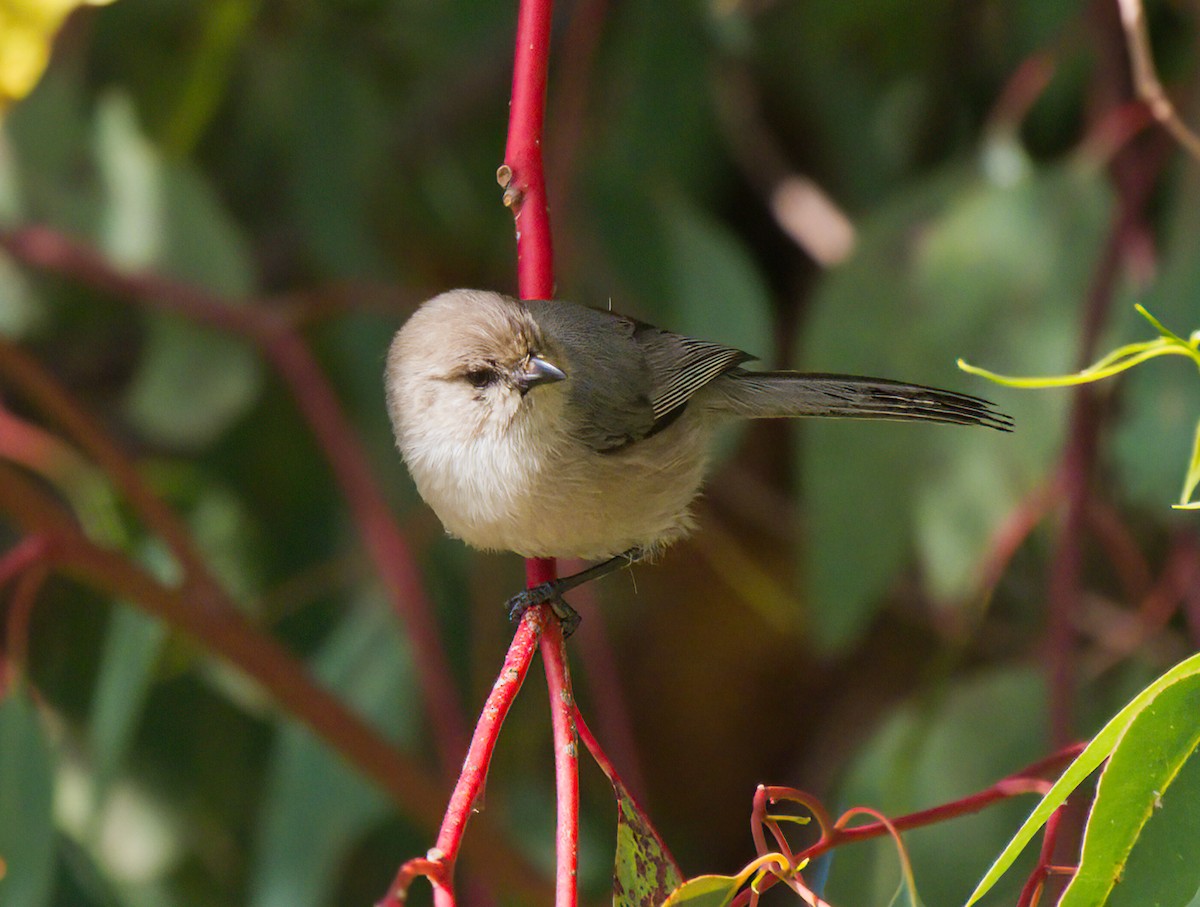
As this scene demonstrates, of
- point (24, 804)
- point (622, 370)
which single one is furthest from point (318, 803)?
point (622, 370)

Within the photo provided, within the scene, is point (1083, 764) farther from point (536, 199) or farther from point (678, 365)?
point (678, 365)

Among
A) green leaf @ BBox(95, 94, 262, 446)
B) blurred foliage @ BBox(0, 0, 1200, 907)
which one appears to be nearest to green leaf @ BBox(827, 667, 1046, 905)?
blurred foliage @ BBox(0, 0, 1200, 907)

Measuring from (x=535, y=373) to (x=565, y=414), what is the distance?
5.2 inches

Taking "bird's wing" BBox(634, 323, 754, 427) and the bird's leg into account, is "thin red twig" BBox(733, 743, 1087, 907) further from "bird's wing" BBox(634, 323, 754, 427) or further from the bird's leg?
"bird's wing" BBox(634, 323, 754, 427)

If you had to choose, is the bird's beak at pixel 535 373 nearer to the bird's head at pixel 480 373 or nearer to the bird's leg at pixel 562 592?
the bird's head at pixel 480 373

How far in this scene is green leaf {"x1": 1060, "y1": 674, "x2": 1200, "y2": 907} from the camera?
1.43 m

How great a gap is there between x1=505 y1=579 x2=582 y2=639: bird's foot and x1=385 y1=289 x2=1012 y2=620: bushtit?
16mm

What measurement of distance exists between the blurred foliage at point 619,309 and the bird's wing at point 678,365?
0.38 m

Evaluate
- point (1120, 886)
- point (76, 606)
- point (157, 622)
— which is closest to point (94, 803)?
point (157, 622)

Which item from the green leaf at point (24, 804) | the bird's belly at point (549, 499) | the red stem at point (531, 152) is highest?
the red stem at point (531, 152)

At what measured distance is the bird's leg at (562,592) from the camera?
2004 millimetres

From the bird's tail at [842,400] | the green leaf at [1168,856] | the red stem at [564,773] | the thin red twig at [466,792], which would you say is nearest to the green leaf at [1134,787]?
the green leaf at [1168,856]

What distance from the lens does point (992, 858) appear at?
2.71 meters

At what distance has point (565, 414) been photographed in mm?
2516
